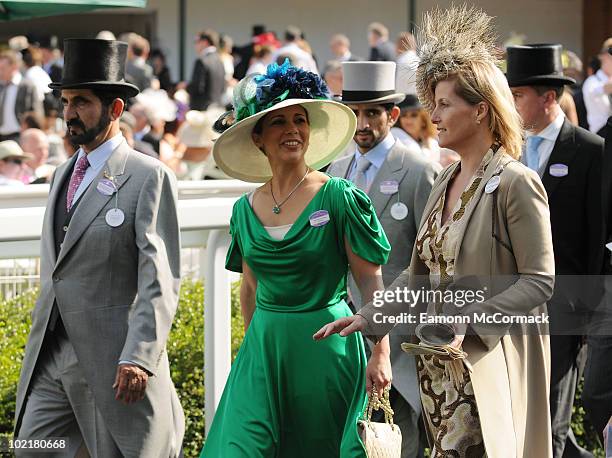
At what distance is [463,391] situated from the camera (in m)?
4.84

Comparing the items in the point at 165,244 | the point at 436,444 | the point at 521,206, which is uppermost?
the point at 521,206

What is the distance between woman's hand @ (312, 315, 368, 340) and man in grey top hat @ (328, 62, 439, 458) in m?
1.94

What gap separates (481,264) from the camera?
478 centimetres

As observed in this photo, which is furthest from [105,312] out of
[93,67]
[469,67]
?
[469,67]

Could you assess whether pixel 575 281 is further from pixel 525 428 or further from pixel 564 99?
pixel 525 428

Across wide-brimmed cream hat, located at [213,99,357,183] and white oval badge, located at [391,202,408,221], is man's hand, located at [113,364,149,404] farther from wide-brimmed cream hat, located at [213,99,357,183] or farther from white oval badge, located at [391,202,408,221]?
white oval badge, located at [391,202,408,221]

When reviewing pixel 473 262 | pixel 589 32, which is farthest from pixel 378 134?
pixel 589 32

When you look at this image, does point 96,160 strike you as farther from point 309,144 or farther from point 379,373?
point 379,373

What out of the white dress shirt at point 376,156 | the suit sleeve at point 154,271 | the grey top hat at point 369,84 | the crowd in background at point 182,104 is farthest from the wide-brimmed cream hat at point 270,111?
the grey top hat at point 369,84

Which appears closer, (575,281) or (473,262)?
(473,262)

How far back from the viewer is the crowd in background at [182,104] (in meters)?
10.9

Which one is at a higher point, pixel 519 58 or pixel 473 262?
pixel 519 58

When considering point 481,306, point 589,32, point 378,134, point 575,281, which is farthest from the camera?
point 589,32

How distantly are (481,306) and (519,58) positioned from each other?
114 inches
